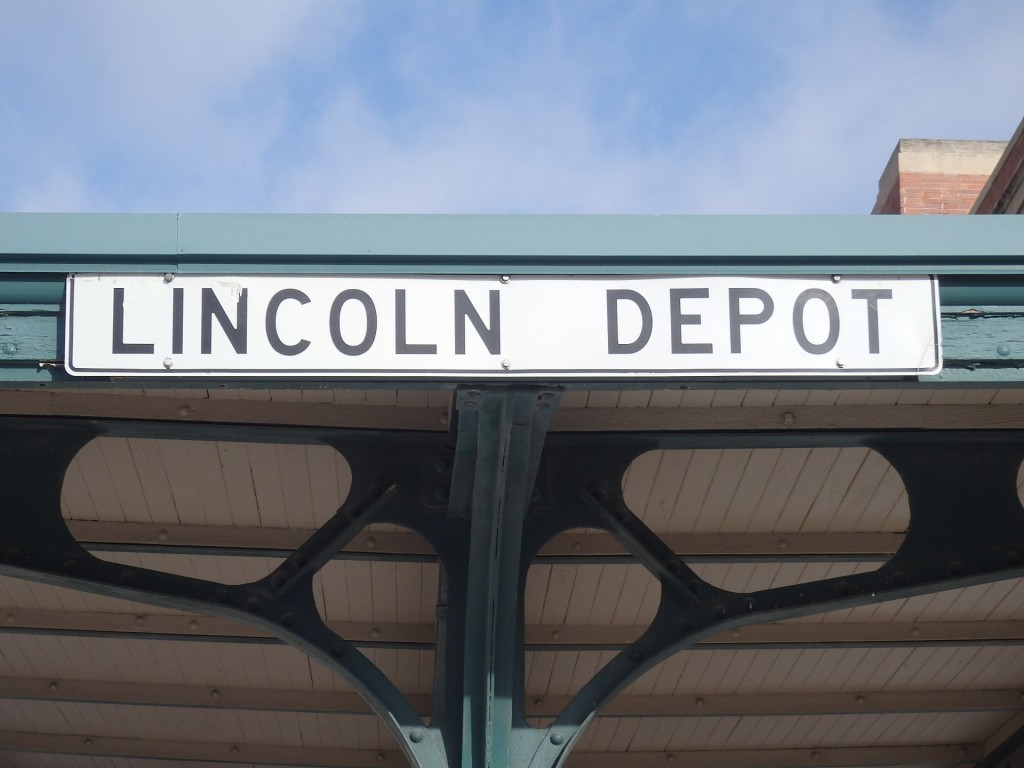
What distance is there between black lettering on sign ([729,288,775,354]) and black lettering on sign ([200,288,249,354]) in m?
1.55

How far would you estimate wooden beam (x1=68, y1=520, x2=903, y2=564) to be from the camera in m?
7.24

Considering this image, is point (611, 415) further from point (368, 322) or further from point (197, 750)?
point (197, 750)

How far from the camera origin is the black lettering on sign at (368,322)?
4668 mm

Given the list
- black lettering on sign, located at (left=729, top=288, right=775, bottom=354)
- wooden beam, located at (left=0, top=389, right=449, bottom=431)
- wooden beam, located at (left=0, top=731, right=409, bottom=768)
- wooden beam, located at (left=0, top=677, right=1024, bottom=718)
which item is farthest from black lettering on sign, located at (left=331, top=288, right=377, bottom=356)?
wooden beam, located at (left=0, top=731, right=409, bottom=768)

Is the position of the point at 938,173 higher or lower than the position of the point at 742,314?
higher

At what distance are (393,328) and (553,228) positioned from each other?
0.62 metres

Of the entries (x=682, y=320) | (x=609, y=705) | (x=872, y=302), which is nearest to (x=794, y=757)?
(x=609, y=705)

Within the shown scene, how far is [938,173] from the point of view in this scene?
1777 cm

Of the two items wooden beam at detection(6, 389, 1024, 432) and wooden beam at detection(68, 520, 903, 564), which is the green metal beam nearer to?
wooden beam at detection(6, 389, 1024, 432)

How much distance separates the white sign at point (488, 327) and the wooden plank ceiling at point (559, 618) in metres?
1.35

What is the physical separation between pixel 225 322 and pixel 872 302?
208cm

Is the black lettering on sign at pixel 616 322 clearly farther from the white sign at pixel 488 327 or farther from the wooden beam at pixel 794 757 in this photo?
the wooden beam at pixel 794 757

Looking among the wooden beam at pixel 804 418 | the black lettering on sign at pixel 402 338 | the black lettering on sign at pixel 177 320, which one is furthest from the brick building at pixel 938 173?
the black lettering on sign at pixel 177 320

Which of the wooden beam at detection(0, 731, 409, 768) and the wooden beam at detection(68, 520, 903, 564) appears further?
the wooden beam at detection(0, 731, 409, 768)
